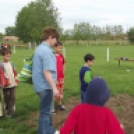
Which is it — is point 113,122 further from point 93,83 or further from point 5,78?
point 5,78

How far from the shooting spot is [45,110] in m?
4.32

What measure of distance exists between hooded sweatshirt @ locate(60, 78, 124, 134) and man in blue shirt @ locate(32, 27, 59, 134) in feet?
3.70

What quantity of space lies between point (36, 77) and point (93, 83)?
1.65 meters

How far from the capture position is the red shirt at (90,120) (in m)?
2.76

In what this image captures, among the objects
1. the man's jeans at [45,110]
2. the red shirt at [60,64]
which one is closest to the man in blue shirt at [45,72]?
the man's jeans at [45,110]

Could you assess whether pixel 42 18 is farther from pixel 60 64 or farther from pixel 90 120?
pixel 90 120

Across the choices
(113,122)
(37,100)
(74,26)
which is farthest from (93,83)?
(74,26)

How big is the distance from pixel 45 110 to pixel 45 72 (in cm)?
69

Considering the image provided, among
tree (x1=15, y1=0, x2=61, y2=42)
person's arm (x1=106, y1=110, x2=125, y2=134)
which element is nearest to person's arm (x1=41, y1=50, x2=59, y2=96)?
person's arm (x1=106, y1=110, x2=125, y2=134)

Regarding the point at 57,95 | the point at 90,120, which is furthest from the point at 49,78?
the point at 90,120

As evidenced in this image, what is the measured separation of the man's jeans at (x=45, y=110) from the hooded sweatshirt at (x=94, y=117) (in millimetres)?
1424

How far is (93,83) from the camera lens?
8.84 ft

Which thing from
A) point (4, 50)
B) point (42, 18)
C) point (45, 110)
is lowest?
point (45, 110)

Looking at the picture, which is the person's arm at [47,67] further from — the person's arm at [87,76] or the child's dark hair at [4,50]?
the child's dark hair at [4,50]
